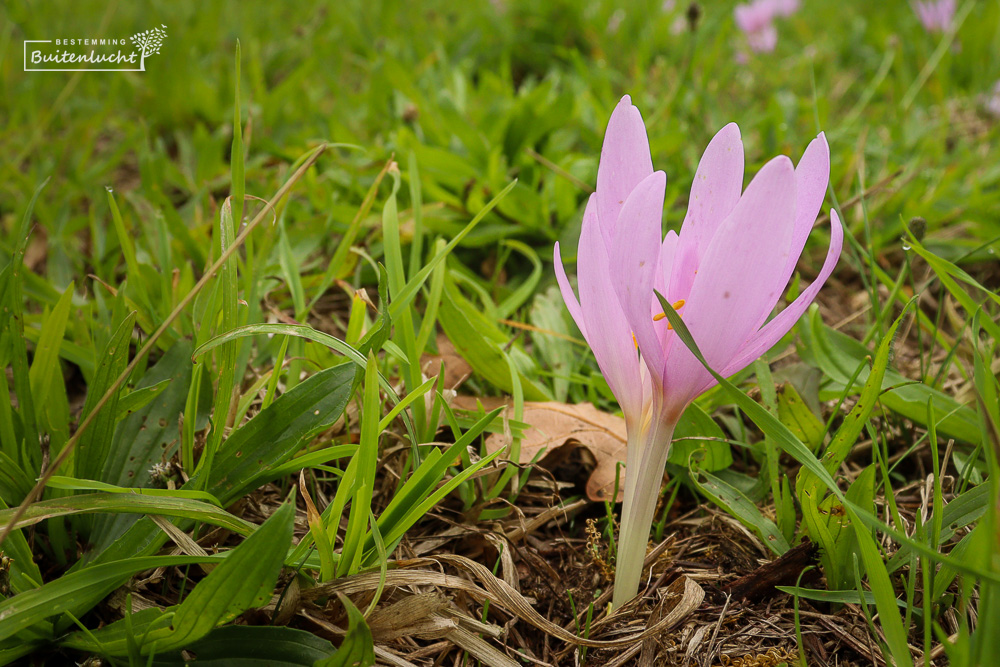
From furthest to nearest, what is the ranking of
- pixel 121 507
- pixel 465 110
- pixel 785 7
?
1. pixel 785 7
2. pixel 465 110
3. pixel 121 507

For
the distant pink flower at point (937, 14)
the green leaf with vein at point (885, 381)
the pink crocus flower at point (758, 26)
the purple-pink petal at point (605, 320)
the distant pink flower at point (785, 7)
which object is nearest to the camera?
the purple-pink petal at point (605, 320)

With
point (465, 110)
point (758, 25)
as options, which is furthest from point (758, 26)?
point (465, 110)

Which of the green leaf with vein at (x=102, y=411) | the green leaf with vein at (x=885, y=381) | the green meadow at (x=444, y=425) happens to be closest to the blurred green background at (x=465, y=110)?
the green meadow at (x=444, y=425)

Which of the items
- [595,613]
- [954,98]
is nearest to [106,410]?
[595,613]

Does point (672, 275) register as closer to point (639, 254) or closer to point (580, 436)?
point (639, 254)

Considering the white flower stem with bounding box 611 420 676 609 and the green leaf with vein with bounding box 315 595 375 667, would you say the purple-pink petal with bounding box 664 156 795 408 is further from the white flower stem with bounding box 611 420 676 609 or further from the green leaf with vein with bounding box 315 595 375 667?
the green leaf with vein with bounding box 315 595 375 667

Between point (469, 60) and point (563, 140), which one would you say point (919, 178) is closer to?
point (563, 140)

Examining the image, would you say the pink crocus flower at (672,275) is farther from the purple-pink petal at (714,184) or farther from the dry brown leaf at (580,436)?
the dry brown leaf at (580,436)
